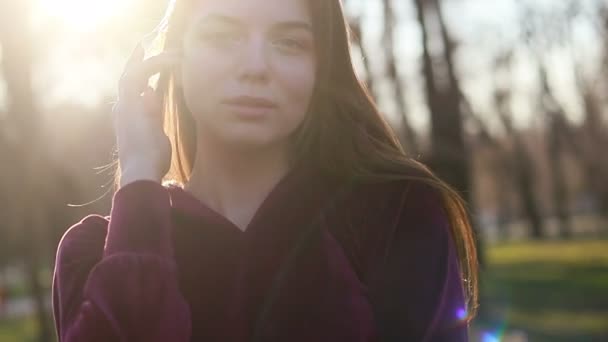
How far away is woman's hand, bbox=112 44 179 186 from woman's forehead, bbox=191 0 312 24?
18 centimetres

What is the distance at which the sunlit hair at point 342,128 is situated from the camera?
6.98ft

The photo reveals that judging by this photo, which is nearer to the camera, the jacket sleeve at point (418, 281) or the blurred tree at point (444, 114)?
the jacket sleeve at point (418, 281)

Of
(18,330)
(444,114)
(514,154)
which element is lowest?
(18,330)

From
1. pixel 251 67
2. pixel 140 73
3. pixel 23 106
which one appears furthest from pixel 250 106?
pixel 23 106

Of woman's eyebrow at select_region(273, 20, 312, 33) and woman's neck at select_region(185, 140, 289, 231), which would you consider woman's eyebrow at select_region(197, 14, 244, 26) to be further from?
woman's neck at select_region(185, 140, 289, 231)

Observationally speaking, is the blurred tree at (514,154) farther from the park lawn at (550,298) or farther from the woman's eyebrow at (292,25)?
the woman's eyebrow at (292,25)

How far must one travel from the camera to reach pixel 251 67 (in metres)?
2.04

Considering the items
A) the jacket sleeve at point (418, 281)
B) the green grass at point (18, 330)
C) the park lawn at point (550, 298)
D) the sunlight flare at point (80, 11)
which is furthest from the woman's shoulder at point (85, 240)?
the green grass at point (18, 330)

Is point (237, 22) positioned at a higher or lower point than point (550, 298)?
higher

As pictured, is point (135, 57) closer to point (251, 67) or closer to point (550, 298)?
point (251, 67)

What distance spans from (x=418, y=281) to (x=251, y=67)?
55 cm

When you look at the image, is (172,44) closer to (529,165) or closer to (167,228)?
(167,228)

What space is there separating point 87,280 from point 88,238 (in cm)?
17

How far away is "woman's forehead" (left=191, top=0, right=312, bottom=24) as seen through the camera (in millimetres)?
2066
